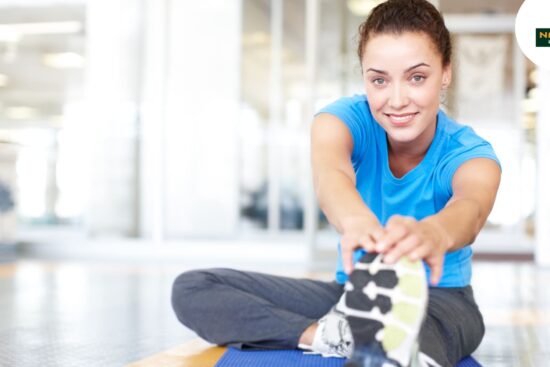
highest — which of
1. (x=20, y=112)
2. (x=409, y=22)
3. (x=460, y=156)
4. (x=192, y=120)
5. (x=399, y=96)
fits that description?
(x=20, y=112)

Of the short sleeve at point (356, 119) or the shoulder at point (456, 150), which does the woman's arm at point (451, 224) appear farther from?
the short sleeve at point (356, 119)

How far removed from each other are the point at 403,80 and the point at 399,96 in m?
0.03

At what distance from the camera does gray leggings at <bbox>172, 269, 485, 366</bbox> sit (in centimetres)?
162

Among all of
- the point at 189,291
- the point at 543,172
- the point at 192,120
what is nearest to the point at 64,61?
the point at 192,120

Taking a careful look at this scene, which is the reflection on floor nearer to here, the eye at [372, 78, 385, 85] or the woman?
the woman

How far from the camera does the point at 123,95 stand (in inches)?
233

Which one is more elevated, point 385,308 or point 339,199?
point 339,199

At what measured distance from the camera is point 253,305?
1.63 metres

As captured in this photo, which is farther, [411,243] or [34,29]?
[34,29]

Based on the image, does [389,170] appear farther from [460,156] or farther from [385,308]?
[385,308]

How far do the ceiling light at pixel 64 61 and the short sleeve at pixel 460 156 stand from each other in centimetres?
602

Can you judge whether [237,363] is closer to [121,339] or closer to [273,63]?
[121,339]

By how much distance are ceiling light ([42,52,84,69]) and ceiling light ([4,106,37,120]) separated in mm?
502

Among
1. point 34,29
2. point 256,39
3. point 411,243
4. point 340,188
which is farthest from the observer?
point 34,29
